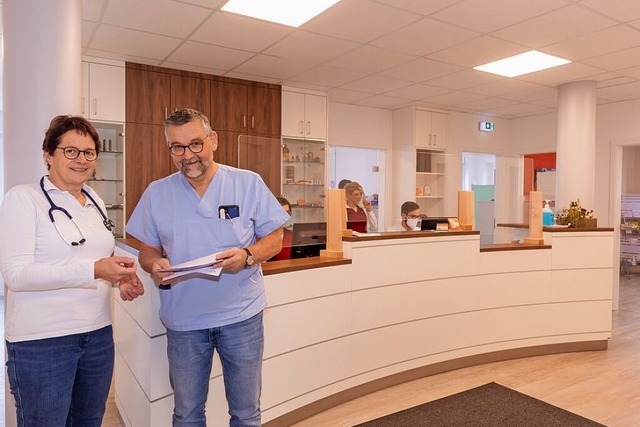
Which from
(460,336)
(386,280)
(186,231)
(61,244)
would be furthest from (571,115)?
(61,244)

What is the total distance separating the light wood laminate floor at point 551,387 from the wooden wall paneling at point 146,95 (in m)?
2.95

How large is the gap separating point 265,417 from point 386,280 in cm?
132

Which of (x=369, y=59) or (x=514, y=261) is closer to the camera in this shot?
(x=514, y=261)

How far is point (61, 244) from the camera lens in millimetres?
1616

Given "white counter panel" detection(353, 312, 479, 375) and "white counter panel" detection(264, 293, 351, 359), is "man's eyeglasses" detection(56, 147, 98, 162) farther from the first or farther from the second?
"white counter panel" detection(353, 312, 479, 375)

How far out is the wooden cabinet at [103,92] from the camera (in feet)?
15.7

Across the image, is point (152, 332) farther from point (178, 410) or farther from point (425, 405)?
point (425, 405)

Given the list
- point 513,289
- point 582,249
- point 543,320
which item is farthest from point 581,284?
point 513,289

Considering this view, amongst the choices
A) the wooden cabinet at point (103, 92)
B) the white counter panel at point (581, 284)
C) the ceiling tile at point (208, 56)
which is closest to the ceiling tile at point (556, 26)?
the white counter panel at point (581, 284)

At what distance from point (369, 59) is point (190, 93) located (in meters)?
2.03

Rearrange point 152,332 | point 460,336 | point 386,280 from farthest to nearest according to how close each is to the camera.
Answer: point 460,336 → point 386,280 → point 152,332

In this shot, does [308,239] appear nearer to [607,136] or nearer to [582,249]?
[582,249]

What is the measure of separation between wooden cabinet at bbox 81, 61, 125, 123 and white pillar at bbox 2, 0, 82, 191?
2.69 metres

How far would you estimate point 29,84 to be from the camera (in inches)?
87.1
